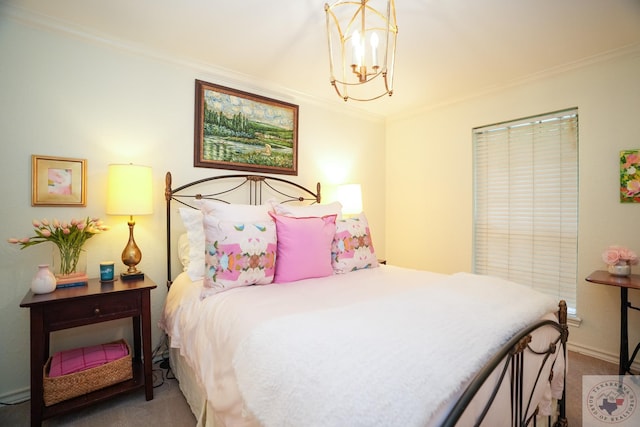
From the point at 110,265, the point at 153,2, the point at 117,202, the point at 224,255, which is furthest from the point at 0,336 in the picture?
the point at 153,2

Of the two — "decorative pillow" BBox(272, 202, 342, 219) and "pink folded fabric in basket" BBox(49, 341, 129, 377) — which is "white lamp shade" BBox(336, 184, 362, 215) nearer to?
"decorative pillow" BBox(272, 202, 342, 219)

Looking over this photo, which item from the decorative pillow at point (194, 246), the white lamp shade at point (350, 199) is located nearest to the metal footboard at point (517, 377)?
the decorative pillow at point (194, 246)

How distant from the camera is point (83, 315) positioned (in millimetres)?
1676

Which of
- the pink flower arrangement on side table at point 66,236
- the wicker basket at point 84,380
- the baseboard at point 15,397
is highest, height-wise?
the pink flower arrangement on side table at point 66,236

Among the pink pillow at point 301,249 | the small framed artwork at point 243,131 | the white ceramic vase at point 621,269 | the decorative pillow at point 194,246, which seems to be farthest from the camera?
the small framed artwork at point 243,131

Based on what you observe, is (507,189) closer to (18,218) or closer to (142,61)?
(142,61)

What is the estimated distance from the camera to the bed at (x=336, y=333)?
2.61ft

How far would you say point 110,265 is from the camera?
6.42 feet

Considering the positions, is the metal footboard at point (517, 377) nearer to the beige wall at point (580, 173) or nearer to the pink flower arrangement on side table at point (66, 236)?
the beige wall at point (580, 173)

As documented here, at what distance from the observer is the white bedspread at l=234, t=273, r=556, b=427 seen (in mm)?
738

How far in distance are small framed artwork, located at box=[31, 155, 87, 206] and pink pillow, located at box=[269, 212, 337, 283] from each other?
4.30 ft

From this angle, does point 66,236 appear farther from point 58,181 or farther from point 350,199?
point 350,199

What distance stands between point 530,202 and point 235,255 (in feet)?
8.83

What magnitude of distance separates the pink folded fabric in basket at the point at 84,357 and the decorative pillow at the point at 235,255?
2.56 feet
